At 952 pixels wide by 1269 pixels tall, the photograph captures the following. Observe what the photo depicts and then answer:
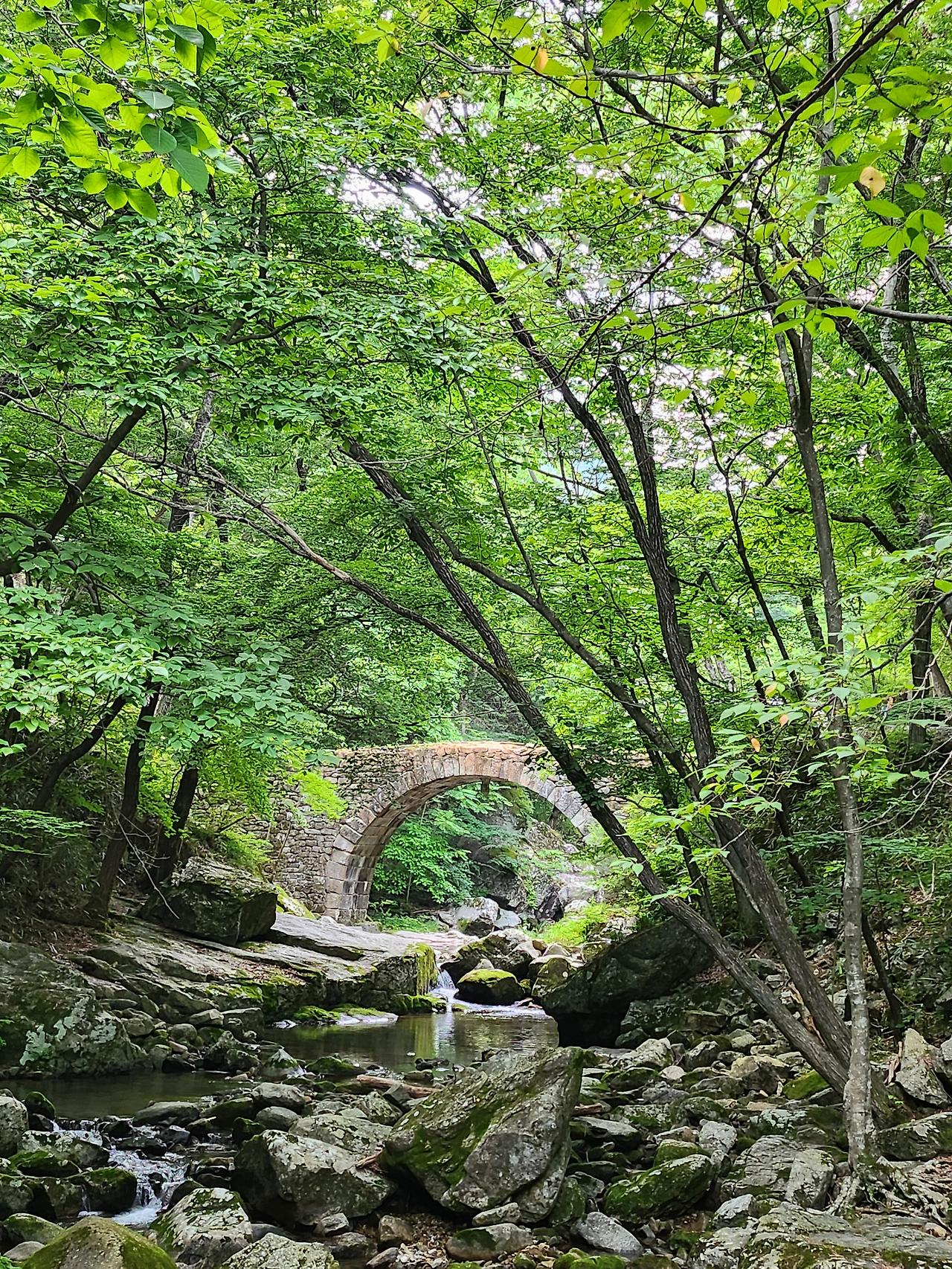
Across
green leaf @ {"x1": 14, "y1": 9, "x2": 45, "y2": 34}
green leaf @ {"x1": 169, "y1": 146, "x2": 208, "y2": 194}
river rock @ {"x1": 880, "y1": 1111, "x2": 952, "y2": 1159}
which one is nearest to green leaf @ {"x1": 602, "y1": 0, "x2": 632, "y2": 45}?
green leaf @ {"x1": 169, "y1": 146, "x2": 208, "y2": 194}

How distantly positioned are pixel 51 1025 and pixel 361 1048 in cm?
341

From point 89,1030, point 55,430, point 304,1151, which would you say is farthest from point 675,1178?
point 55,430

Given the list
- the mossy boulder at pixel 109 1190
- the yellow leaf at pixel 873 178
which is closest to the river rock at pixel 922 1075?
the mossy boulder at pixel 109 1190

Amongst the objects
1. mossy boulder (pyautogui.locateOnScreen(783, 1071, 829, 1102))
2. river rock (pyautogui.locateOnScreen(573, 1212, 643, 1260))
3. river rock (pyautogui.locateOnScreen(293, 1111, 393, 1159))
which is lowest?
river rock (pyautogui.locateOnScreen(293, 1111, 393, 1159))

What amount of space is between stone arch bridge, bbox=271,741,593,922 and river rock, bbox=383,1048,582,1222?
1189cm

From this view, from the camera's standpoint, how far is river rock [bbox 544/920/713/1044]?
8703mm

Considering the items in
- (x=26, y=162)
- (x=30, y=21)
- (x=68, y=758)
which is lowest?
(x=68, y=758)

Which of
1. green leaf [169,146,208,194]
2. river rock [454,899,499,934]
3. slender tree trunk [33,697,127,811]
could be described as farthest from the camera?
river rock [454,899,499,934]

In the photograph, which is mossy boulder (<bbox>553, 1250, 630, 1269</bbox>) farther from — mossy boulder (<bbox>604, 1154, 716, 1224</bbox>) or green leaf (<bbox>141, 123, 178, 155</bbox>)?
green leaf (<bbox>141, 123, 178, 155</bbox>)

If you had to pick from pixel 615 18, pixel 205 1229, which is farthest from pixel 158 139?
pixel 205 1229

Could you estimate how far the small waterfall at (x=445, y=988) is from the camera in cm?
1433

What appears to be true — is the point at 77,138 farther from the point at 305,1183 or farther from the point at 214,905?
the point at 214,905

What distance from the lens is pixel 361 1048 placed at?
360 inches

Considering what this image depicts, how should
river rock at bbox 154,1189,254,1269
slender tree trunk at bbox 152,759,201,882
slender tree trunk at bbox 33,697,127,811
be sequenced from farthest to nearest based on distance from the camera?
slender tree trunk at bbox 152,759,201,882, slender tree trunk at bbox 33,697,127,811, river rock at bbox 154,1189,254,1269
